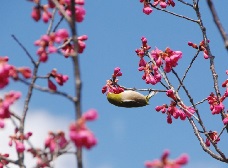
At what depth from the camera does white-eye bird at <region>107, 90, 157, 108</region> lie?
6215 mm

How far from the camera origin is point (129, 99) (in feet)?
20.5

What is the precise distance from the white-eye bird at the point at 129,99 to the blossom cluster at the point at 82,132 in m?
3.61

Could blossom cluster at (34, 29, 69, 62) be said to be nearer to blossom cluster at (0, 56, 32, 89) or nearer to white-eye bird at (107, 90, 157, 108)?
blossom cluster at (0, 56, 32, 89)

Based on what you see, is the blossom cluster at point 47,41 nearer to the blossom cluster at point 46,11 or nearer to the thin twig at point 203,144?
the blossom cluster at point 46,11

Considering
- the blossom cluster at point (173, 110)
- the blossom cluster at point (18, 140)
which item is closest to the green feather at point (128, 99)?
the blossom cluster at point (173, 110)

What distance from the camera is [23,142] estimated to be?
3535 mm

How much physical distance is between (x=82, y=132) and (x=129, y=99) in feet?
12.0

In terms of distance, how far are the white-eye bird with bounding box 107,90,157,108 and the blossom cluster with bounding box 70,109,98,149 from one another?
361cm

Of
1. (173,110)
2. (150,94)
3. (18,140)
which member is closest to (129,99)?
(150,94)

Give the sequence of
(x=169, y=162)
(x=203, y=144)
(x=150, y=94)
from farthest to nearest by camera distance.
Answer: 1. (x=150, y=94)
2. (x=203, y=144)
3. (x=169, y=162)

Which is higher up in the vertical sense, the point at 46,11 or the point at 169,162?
the point at 46,11

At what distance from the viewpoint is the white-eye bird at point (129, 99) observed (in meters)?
6.21

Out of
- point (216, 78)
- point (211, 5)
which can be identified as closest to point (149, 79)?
point (216, 78)

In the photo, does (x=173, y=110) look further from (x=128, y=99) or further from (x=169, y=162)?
(x=169, y=162)
